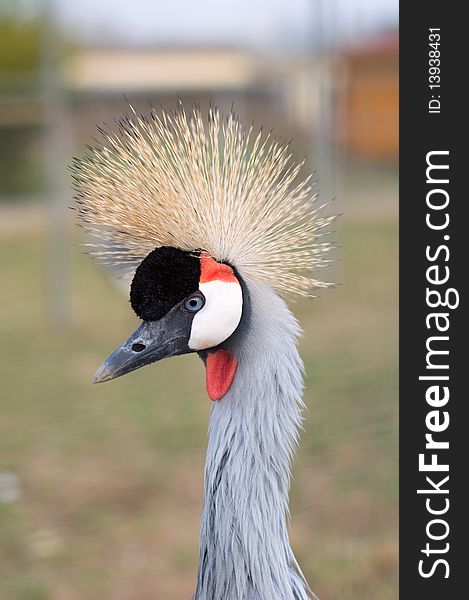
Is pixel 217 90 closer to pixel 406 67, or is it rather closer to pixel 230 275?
pixel 406 67

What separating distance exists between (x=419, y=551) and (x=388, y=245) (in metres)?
3.93

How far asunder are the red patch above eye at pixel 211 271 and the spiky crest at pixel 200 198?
12 millimetres

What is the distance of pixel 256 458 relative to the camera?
117 cm

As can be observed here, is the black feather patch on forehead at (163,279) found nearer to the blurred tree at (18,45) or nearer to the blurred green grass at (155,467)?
the blurred green grass at (155,467)

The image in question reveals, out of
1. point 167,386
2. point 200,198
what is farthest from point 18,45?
point 200,198

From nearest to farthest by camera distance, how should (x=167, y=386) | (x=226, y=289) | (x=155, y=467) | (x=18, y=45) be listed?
(x=226, y=289) → (x=155, y=467) → (x=167, y=386) → (x=18, y=45)

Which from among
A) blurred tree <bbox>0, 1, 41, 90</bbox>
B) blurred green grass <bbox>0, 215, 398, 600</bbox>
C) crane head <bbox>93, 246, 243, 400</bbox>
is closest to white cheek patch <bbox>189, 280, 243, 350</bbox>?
crane head <bbox>93, 246, 243, 400</bbox>

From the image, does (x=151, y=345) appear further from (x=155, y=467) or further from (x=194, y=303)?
(x=155, y=467)

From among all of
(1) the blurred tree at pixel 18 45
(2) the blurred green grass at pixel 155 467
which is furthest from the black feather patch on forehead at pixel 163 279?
(1) the blurred tree at pixel 18 45

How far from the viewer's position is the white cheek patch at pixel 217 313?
1.13 m

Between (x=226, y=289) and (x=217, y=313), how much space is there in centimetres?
3

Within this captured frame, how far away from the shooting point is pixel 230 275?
114 centimetres

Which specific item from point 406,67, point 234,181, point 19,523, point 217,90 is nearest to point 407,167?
point 406,67

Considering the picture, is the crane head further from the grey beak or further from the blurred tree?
the blurred tree
